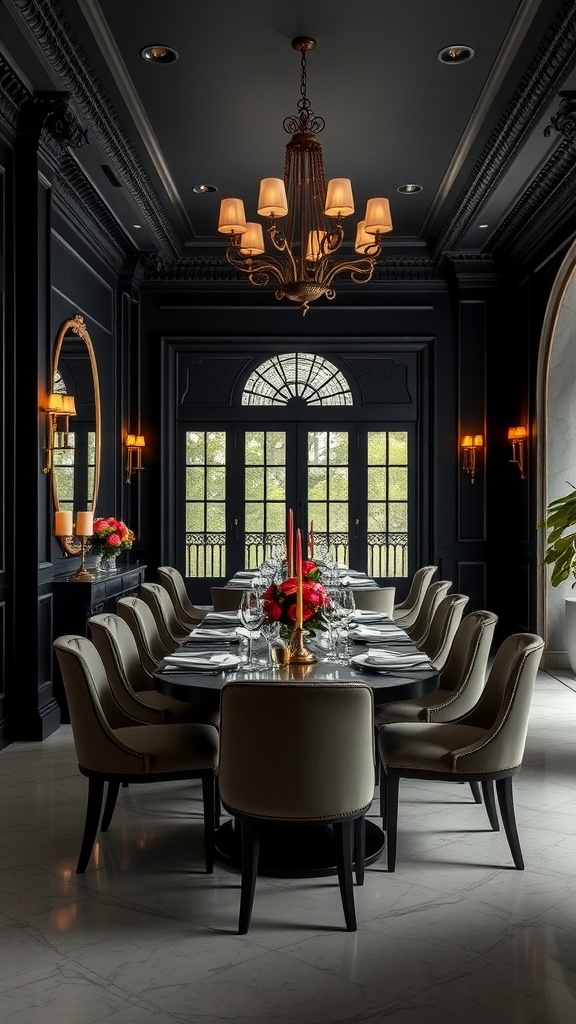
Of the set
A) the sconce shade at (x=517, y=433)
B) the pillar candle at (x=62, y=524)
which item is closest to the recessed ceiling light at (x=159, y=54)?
the pillar candle at (x=62, y=524)

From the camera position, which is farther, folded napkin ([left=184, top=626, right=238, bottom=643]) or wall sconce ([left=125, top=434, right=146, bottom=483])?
wall sconce ([left=125, top=434, right=146, bottom=483])

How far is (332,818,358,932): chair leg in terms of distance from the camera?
9.36 ft

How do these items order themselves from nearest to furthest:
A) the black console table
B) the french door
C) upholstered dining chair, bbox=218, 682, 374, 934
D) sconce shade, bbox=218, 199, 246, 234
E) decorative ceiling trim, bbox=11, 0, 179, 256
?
1. upholstered dining chair, bbox=218, 682, 374, 934
2. decorative ceiling trim, bbox=11, 0, 179, 256
3. sconce shade, bbox=218, 199, 246, 234
4. the black console table
5. the french door

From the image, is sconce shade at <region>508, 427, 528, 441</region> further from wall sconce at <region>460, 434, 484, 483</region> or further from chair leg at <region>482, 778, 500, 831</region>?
chair leg at <region>482, 778, 500, 831</region>

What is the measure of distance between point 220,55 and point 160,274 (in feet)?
13.1

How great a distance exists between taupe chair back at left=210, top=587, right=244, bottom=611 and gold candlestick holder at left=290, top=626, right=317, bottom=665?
7.55 feet

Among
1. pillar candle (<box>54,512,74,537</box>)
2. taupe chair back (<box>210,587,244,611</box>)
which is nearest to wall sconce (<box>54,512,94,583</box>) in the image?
pillar candle (<box>54,512,74,537</box>)

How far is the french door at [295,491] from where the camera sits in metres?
9.08

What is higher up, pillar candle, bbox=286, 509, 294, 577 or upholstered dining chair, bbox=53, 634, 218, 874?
pillar candle, bbox=286, 509, 294, 577

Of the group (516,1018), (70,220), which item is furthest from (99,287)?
(516,1018)

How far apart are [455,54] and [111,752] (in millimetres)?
4161

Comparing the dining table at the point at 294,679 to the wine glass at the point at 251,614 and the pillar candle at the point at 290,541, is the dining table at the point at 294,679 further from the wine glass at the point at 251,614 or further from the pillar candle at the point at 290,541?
the pillar candle at the point at 290,541

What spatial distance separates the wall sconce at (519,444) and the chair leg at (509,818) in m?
4.99

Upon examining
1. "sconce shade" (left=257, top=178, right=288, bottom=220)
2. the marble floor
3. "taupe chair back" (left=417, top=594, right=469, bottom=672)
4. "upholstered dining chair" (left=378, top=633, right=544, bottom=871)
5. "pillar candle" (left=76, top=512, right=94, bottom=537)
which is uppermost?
"sconce shade" (left=257, top=178, right=288, bottom=220)
